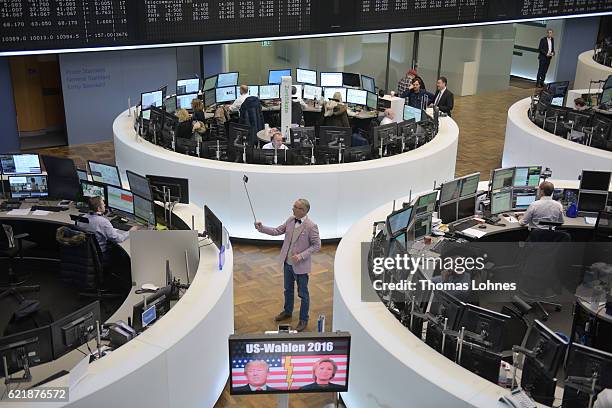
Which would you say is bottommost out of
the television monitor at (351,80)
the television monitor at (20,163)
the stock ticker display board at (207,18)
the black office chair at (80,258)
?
the black office chair at (80,258)

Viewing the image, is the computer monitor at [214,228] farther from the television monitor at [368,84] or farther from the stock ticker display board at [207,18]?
the television monitor at [368,84]

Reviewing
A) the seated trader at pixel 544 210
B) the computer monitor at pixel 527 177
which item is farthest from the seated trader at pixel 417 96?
the seated trader at pixel 544 210

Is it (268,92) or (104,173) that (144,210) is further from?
(268,92)

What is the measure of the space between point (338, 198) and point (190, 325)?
3827 mm

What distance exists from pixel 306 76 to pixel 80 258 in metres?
7.14

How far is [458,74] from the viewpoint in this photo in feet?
54.5

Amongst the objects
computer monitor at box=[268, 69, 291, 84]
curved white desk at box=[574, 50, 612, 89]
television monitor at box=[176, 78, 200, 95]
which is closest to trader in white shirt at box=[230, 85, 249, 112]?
television monitor at box=[176, 78, 200, 95]

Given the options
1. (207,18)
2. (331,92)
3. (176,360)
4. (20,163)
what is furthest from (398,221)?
(331,92)

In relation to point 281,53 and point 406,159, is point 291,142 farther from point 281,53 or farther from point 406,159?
point 281,53

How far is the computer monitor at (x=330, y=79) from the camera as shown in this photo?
1254 centimetres

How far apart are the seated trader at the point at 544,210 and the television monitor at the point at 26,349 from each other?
5.02 metres

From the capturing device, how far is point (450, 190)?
7332 mm

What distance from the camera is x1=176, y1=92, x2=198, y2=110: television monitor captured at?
11398 mm

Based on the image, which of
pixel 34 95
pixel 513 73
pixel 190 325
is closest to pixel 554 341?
pixel 190 325
